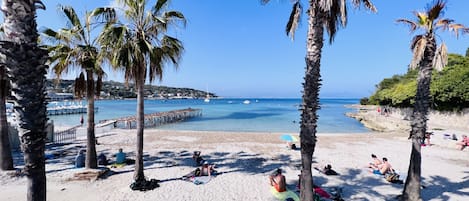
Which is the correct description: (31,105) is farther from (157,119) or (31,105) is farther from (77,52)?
(157,119)

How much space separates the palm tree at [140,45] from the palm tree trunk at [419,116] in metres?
7.63

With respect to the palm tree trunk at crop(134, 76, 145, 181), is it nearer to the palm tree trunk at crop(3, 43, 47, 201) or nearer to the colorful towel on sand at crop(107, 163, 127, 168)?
the colorful towel on sand at crop(107, 163, 127, 168)

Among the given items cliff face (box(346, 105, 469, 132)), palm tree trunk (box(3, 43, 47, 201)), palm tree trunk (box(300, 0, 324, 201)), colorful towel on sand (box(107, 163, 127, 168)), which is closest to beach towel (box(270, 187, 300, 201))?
palm tree trunk (box(300, 0, 324, 201))

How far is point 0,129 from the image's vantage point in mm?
9094

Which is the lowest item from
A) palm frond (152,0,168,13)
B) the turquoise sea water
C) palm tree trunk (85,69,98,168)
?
the turquoise sea water

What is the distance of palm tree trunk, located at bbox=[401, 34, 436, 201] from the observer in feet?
21.5

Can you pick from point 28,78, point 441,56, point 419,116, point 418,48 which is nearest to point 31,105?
point 28,78

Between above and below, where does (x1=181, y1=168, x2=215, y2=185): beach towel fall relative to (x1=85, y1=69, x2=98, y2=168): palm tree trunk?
below

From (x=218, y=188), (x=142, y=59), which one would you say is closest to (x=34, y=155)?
(x=142, y=59)

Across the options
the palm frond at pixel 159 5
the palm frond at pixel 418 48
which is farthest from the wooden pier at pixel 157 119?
the palm frond at pixel 418 48

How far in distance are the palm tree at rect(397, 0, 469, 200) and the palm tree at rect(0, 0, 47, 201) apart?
27.8 ft

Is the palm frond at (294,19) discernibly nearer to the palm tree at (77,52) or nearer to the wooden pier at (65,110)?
the palm tree at (77,52)

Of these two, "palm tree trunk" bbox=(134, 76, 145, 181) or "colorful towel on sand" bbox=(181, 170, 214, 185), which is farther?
"colorful towel on sand" bbox=(181, 170, 214, 185)

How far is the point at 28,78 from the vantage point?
288 centimetres
